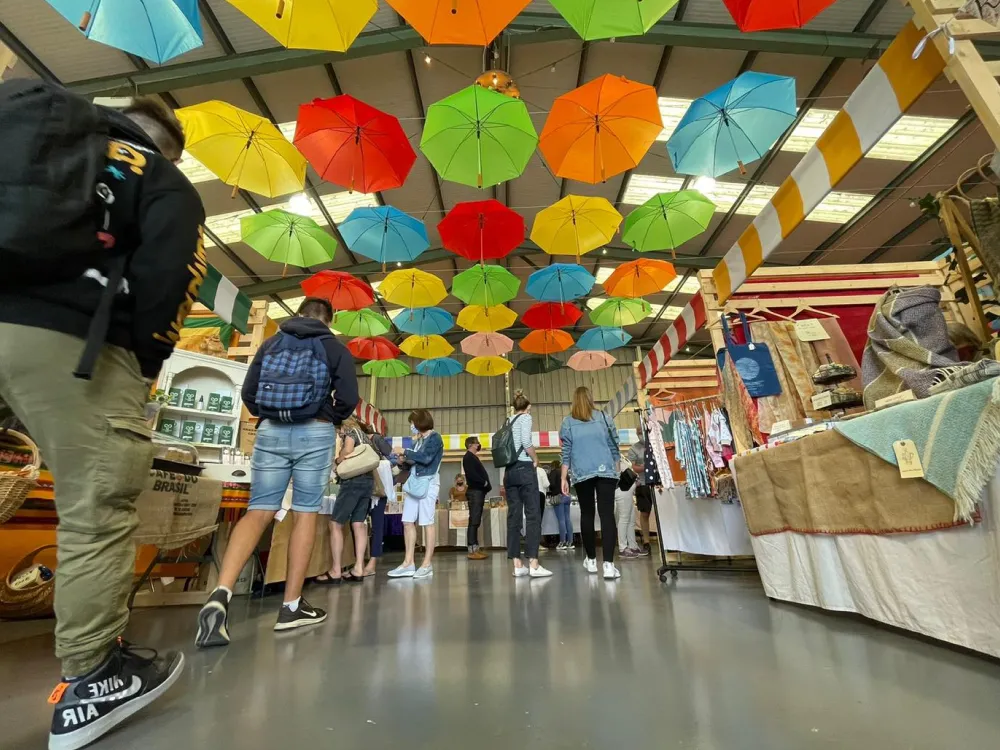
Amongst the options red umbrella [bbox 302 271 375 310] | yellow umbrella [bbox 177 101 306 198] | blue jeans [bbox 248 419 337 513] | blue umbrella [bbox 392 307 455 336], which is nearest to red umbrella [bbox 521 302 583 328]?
blue umbrella [bbox 392 307 455 336]

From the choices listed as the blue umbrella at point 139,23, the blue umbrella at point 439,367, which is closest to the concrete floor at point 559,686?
the blue umbrella at point 139,23

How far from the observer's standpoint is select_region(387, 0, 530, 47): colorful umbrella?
3307 millimetres

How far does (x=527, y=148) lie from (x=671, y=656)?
15.2ft

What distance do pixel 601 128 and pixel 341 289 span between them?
4203 millimetres

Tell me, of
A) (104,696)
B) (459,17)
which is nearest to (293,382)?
(104,696)

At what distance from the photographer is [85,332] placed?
3.34 feet

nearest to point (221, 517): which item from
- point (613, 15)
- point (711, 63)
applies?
point (613, 15)

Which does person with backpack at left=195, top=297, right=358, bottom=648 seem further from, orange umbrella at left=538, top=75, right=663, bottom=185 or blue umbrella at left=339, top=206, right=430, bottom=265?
blue umbrella at left=339, top=206, right=430, bottom=265

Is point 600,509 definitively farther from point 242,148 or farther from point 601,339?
point 601,339

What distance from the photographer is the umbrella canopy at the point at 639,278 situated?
6871 millimetres

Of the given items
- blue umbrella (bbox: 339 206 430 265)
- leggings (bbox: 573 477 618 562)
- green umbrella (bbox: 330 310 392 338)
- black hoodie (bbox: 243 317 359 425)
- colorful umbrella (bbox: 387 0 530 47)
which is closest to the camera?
black hoodie (bbox: 243 317 359 425)

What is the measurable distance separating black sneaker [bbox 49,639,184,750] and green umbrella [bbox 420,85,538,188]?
15.3ft

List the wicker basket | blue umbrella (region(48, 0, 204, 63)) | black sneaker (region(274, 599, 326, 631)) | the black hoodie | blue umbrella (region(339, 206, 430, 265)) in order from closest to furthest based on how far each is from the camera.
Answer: the wicker basket < black sneaker (region(274, 599, 326, 631)) < the black hoodie < blue umbrella (region(48, 0, 204, 63)) < blue umbrella (region(339, 206, 430, 265))

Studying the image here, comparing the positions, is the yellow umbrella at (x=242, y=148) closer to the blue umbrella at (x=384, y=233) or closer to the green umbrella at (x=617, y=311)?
the blue umbrella at (x=384, y=233)
